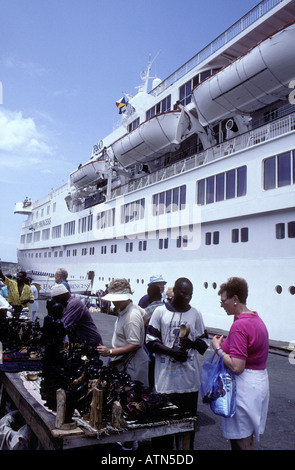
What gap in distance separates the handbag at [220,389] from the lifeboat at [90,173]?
26.9m

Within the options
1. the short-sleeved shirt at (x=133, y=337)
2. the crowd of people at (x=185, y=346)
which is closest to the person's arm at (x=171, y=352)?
the crowd of people at (x=185, y=346)

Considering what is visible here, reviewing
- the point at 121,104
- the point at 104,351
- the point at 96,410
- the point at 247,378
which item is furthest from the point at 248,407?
the point at 121,104

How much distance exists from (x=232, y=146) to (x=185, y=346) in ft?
45.2

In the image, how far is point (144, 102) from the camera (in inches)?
1041

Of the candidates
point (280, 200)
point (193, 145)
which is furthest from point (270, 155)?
point (193, 145)

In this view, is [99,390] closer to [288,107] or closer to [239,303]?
[239,303]

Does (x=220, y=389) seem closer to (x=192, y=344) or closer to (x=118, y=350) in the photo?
(x=192, y=344)

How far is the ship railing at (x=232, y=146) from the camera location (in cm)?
1365

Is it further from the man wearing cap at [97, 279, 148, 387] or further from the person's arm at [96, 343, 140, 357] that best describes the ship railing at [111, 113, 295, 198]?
the person's arm at [96, 343, 140, 357]

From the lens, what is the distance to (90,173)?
30.7m

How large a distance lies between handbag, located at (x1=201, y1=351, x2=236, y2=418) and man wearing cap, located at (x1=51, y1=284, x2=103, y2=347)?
1.79 meters

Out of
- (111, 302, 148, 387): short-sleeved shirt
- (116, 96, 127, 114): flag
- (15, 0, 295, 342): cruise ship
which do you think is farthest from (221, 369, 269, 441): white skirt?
(116, 96, 127, 114): flag

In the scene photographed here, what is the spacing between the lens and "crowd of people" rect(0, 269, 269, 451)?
2.84 metres
